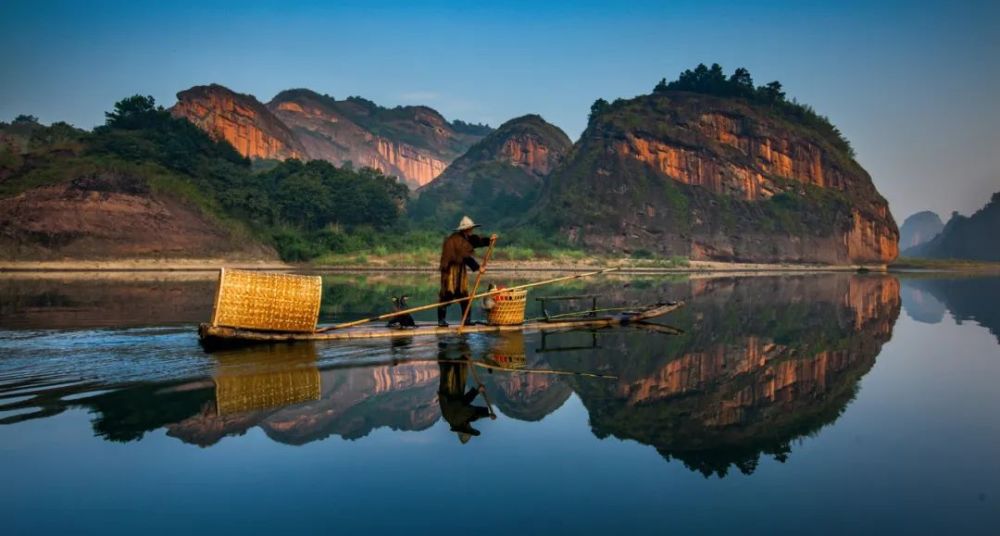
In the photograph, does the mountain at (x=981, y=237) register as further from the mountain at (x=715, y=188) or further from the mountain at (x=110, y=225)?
the mountain at (x=110, y=225)

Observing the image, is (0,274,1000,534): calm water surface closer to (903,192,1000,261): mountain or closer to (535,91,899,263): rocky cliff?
(535,91,899,263): rocky cliff

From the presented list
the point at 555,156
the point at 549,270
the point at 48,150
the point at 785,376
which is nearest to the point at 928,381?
the point at 785,376

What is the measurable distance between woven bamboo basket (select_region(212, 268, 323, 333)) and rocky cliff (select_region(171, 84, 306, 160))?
139 meters

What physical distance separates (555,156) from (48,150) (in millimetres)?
103369

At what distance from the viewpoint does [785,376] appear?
37.0 feet

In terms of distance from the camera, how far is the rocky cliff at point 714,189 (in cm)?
9269

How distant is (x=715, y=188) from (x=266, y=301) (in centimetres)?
Result: 9648

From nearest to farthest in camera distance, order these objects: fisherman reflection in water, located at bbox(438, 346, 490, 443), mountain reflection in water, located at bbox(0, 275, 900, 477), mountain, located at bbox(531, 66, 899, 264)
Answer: mountain reflection in water, located at bbox(0, 275, 900, 477) < fisherman reflection in water, located at bbox(438, 346, 490, 443) < mountain, located at bbox(531, 66, 899, 264)

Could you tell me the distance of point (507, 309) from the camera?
15586mm

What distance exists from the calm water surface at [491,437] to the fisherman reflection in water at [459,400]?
5cm

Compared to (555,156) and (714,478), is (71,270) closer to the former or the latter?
(714,478)

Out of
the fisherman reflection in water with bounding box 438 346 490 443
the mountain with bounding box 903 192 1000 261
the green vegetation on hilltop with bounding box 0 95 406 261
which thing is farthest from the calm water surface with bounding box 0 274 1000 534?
the mountain with bounding box 903 192 1000 261

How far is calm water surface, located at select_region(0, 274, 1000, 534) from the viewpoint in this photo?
538 centimetres

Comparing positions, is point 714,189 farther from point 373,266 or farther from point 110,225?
point 110,225
